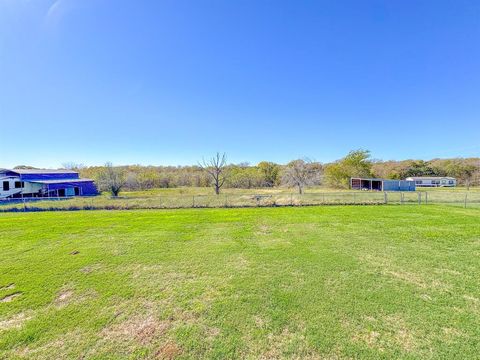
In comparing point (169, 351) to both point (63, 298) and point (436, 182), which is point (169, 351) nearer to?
point (63, 298)

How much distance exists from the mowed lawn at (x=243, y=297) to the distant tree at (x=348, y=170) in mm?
33610

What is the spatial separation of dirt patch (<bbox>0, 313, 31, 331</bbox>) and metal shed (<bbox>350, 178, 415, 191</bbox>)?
3865 centimetres

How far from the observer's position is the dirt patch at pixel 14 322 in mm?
3195

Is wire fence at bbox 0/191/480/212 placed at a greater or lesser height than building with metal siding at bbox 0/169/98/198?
lesser

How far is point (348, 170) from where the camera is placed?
132ft

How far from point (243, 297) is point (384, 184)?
3634cm

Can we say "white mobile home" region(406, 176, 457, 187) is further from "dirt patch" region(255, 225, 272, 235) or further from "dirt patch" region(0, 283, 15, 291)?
"dirt patch" region(0, 283, 15, 291)

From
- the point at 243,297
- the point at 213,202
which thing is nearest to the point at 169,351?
the point at 243,297

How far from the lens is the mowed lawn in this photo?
9.11 ft

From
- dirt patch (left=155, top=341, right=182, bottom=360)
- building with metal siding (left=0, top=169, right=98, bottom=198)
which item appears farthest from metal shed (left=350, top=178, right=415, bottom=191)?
building with metal siding (left=0, top=169, right=98, bottom=198)

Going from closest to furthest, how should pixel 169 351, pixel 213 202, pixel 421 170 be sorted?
pixel 169 351 → pixel 213 202 → pixel 421 170

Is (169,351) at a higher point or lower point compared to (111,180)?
lower

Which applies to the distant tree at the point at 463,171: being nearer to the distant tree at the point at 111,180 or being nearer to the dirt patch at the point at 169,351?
the dirt patch at the point at 169,351

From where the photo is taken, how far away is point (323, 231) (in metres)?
8.44
